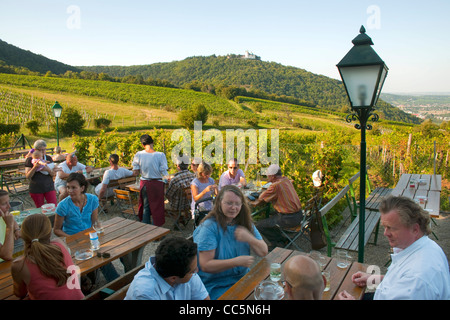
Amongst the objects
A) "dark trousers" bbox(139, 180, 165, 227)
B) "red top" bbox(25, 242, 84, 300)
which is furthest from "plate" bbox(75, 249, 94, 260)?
"dark trousers" bbox(139, 180, 165, 227)

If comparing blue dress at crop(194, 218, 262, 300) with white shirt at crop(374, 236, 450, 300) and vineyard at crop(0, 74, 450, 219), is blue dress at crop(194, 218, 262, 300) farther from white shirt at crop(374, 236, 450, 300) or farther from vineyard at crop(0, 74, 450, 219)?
vineyard at crop(0, 74, 450, 219)

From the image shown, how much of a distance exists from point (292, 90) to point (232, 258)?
250 ft

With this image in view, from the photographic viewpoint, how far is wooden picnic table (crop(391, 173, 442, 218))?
14.2 feet

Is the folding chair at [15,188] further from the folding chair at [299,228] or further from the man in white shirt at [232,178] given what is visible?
the folding chair at [299,228]

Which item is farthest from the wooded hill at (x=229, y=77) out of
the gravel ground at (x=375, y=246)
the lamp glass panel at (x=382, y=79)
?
the lamp glass panel at (x=382, y=79)

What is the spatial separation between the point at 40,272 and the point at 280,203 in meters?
2.96

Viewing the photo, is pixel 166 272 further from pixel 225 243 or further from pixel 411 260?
pixel 411 260

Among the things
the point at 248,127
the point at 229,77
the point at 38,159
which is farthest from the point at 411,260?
the point at 229,77

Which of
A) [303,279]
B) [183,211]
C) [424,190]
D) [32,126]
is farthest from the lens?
[32,126]

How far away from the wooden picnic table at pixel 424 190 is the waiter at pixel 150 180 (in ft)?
12.0

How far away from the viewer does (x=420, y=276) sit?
1.57 meters

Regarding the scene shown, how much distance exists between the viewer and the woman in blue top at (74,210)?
3.28 metres

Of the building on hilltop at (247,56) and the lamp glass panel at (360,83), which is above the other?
the building on hilltop at (247,56)
